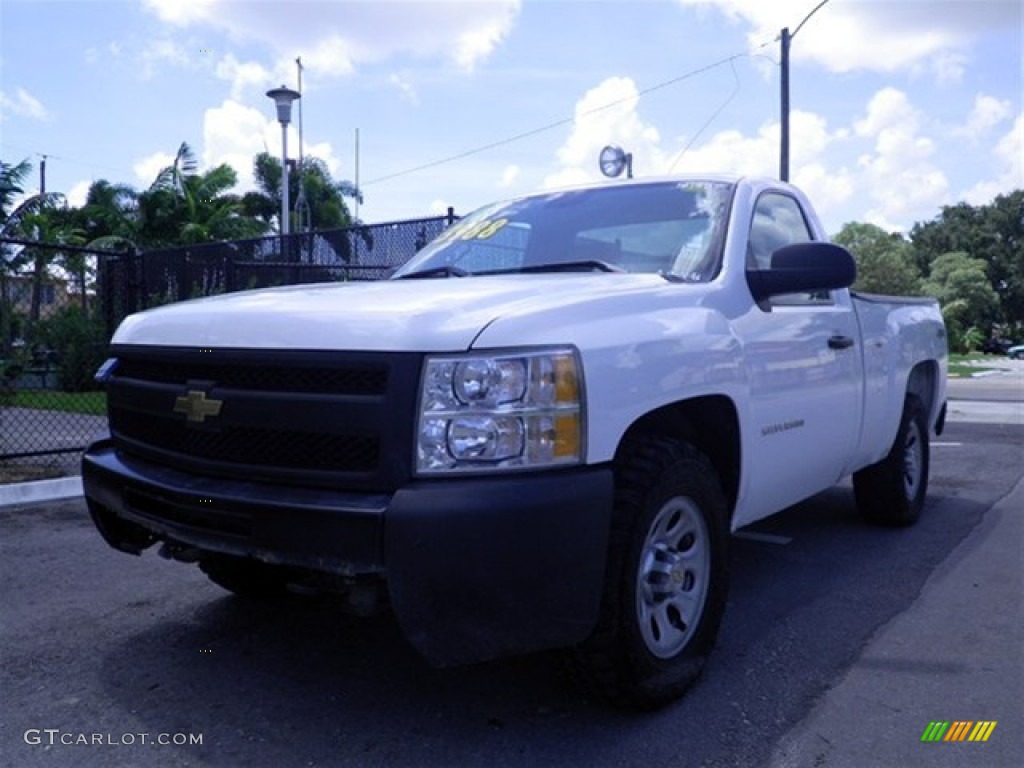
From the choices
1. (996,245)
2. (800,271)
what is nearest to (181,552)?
(800,271)

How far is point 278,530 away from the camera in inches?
104

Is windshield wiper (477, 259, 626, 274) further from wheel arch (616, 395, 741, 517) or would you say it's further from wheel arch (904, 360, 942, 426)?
wheel arch (904, 360, 942, 426)

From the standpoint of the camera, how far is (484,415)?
2527 millimetres

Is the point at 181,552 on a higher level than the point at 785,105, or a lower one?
lower

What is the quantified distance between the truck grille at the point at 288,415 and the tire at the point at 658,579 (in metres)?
0.75

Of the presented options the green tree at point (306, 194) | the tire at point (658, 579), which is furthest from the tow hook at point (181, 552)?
the green tree at point (306, 194)

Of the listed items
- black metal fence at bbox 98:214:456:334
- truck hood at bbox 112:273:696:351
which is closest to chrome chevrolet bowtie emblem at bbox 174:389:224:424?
truck hood at bbox 112:273:696:351

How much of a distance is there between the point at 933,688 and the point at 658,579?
1.13 meters

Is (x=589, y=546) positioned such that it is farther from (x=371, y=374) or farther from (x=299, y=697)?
(x=299, y=697)

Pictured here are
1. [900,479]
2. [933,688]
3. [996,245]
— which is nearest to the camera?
[933,688]

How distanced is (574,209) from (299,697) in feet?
8.16

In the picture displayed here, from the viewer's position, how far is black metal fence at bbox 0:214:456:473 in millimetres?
7379

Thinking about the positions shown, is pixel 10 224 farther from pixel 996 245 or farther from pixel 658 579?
pixel 996 245

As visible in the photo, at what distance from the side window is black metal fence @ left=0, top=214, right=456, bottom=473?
2.83 meters
